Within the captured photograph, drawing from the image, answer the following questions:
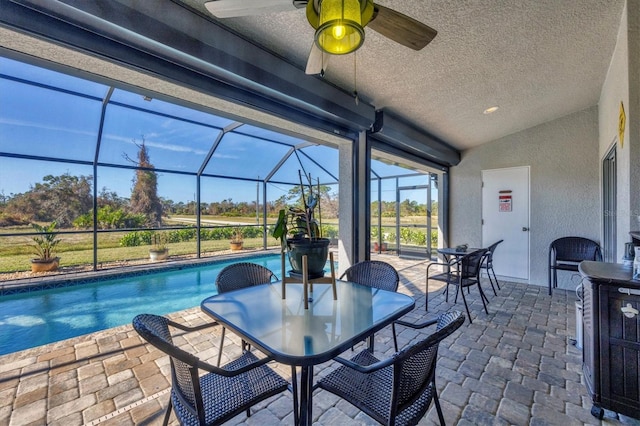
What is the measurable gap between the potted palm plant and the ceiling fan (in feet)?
2.76

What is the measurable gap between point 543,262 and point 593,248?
0.78m

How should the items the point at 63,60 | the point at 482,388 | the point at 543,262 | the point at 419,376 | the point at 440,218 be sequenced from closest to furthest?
the point at 419,376 → the point at 63,60 → the point at 482,388 → the point at 543,262 → the point at 440,218

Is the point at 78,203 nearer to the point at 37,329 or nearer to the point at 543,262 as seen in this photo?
the point at 37,329

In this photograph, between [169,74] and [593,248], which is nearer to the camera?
[169,74]

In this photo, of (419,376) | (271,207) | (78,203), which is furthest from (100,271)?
(419,376)

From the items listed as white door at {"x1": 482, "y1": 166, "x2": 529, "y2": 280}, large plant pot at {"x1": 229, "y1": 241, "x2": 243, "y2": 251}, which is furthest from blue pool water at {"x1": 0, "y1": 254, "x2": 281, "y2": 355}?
white door at {"x1": 482, "y1": 166, "x2": 529, "y2": 280}

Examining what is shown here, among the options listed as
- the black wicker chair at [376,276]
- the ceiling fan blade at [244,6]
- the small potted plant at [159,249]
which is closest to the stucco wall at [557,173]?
the black wicker chair at [376,276]

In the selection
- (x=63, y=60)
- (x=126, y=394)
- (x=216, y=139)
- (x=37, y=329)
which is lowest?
Answer: (x=37, y=329)

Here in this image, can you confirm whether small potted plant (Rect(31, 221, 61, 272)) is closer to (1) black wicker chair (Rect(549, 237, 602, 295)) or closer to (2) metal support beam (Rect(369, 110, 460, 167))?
(2) metal support beam (Rect(369, 110, 460, 167))

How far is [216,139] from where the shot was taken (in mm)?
6438

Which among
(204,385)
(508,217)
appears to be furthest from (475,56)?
(508,217)

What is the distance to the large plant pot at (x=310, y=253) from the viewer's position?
1712 mm

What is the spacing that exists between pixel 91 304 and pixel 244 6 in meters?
5.59

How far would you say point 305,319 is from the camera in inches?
58.6
